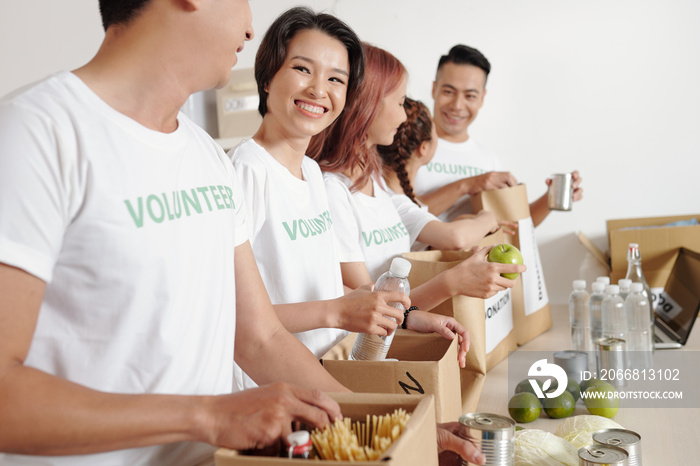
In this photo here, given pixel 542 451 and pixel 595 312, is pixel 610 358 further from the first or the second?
pixel 542 451

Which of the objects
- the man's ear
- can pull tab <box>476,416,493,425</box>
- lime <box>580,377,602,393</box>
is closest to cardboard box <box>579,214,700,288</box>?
lime <box>580,377,602,393</box>

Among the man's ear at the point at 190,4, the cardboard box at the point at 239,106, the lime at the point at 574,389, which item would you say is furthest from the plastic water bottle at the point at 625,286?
the cardboard box at the point at 239,106

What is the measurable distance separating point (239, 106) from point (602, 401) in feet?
7.06

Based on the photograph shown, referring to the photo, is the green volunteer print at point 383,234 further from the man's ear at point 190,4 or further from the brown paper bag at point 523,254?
the man's ear at point 190,4

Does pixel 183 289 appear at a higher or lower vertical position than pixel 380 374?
higher

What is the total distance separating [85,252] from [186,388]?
21 centimetres

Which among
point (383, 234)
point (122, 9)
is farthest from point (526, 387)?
point (122, 9)

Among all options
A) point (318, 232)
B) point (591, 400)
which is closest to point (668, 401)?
point (591, 400)

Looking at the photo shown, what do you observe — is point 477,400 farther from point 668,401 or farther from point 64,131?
point 64,131

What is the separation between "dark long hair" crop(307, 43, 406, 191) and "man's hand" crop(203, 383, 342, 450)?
3.45 feet

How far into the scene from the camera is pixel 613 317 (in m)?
1.85

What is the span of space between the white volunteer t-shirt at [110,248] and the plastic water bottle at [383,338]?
43 centimetres

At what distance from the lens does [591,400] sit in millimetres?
1433

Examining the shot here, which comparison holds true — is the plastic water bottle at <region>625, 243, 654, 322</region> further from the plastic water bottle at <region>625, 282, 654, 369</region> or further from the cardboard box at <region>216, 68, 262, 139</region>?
the cardboard box at <region>216, 68, 262, 139</region>
